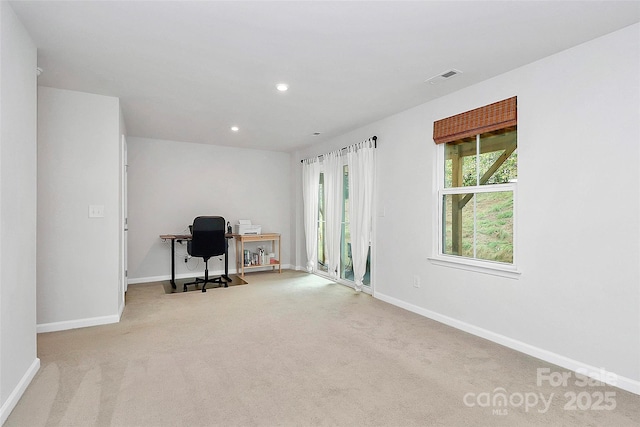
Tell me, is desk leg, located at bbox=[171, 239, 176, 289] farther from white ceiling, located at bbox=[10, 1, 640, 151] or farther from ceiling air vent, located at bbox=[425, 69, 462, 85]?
ceiling air vent, located at bbox=[425, 69, 462, 85]

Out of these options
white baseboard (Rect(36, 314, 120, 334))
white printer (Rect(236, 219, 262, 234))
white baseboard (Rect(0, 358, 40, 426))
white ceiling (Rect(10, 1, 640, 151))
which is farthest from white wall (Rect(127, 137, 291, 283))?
white baseboard (Rect(0, 358, 40, 426))

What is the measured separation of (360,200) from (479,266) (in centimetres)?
190

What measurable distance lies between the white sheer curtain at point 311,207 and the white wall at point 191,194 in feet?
2.64

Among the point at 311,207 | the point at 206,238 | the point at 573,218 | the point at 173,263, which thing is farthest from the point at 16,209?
the point at 311,207

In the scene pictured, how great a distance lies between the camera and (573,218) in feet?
8.18

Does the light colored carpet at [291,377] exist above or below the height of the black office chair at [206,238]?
below

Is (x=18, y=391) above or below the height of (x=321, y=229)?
below

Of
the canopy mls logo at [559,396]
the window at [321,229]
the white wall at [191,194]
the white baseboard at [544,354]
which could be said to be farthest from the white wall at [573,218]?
the white wall at [191,194]

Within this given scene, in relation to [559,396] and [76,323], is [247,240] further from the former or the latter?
[559,396]

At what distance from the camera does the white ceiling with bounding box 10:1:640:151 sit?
2018 mm

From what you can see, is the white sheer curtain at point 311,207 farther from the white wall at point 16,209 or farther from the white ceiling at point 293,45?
Answer: the white wall at point 16,209

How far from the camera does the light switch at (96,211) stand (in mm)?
3412

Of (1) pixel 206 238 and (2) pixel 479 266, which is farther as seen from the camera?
(1) pixel 206 238

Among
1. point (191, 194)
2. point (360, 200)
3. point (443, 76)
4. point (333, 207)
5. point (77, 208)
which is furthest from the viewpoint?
point (191, 194)
